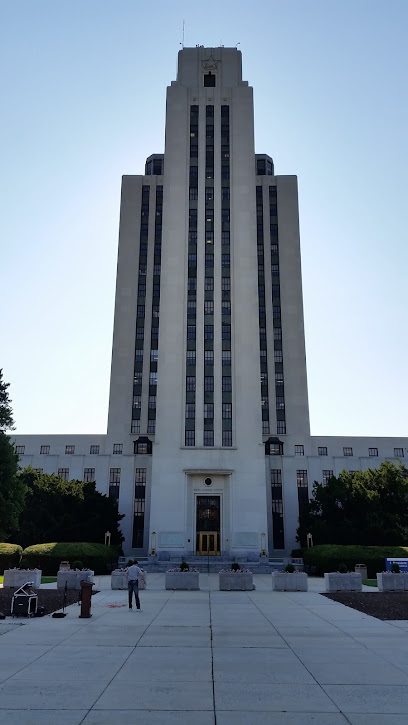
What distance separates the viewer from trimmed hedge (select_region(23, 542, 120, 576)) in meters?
40.4

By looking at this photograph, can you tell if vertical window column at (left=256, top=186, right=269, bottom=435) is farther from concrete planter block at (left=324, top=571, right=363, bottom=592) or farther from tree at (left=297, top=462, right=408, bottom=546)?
concrete planter block at (left=324, top=571, right=363, bottom=592)

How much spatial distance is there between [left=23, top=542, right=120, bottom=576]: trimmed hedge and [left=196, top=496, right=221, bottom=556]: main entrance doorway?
608 inches

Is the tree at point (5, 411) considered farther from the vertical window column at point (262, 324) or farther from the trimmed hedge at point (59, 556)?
the vertical window column at point (262, 324)

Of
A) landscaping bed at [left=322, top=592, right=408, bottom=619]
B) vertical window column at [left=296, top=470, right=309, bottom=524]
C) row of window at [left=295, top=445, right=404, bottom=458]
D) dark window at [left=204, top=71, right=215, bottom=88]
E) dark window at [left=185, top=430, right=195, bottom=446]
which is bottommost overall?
landscaping bed at [left=322, top=592, right=408, bottom=619]

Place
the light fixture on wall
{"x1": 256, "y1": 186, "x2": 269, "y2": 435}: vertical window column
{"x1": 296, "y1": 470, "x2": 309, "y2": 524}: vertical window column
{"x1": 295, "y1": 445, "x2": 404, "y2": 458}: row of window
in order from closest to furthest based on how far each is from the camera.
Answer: the light fixture on wall < {"x1": 296, "y1": 470, "x2": 309, "y2": 524}: vertical window column < {"x1": 256, "y1": 186, "x2": 269, "y2": 435}: vertical window column < {"x1": 295, "y1": 445, "x2": 404, "y2": 458}: row of window

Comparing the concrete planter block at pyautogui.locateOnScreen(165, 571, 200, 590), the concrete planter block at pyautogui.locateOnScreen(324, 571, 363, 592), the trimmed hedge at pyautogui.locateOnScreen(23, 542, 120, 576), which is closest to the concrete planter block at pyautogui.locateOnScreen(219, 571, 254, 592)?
the concrete planter block at pyautogui.locateOnScreen(165, 571, 200, 590)

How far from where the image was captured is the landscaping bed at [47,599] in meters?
19.9

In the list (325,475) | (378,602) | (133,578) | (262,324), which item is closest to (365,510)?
(325,475)

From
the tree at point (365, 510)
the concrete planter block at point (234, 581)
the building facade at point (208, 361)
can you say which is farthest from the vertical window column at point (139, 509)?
the concrete planter block at point (234, 581)

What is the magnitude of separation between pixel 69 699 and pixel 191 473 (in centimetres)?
5022

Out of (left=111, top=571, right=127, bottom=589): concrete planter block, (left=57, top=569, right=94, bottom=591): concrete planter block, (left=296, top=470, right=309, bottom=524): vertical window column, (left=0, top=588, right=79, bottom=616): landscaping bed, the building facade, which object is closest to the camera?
(left=0, top=588, right=79, bottom=616): landscaping bed

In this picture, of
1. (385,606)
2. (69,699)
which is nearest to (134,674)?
(69,699)

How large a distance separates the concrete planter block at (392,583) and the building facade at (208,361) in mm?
27973

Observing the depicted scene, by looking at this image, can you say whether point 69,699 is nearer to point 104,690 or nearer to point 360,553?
point 104,690
